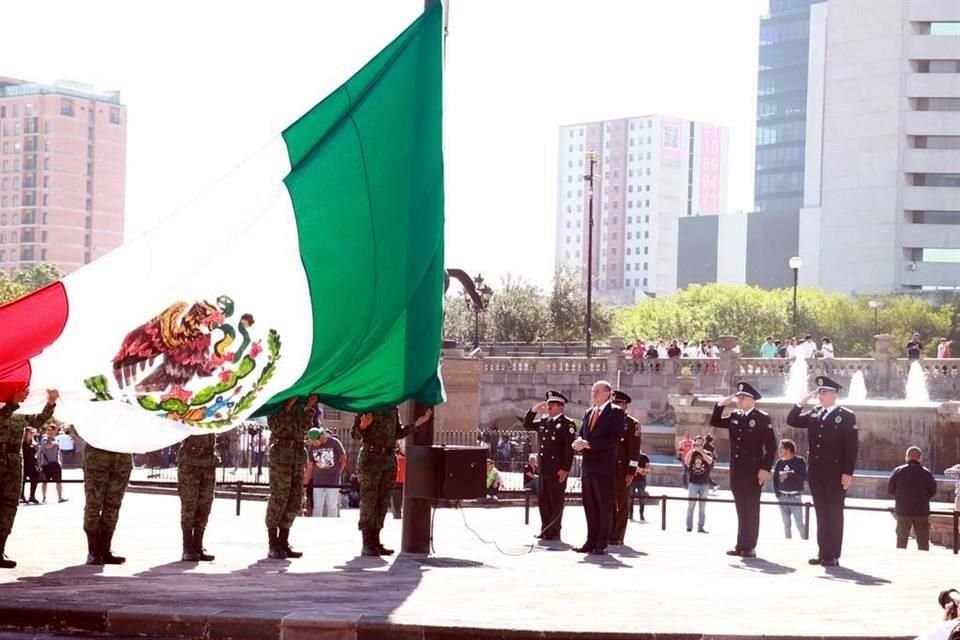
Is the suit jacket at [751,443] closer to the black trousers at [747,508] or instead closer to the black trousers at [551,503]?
the black trousers at [747,508]

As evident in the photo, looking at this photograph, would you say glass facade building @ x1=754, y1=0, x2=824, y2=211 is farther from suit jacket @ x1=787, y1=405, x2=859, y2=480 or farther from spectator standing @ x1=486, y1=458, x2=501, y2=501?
suit jacket @ x1=787, y1=405, x2=859, y2=480

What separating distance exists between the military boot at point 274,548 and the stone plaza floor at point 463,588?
243 millimetres

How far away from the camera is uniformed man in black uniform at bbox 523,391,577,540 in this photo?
1803cm

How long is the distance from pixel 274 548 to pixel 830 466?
567 centimetres

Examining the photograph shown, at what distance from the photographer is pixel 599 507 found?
16609mm

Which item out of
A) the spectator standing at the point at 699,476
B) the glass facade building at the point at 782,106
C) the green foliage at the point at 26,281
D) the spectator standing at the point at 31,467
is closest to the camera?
the spectator standing at the point at 699,476

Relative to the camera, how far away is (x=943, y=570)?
16.1 metres

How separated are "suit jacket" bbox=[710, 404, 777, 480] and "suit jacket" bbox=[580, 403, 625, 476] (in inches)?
52.8

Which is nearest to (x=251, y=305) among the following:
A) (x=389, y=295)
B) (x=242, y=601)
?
(x=389, y=295)

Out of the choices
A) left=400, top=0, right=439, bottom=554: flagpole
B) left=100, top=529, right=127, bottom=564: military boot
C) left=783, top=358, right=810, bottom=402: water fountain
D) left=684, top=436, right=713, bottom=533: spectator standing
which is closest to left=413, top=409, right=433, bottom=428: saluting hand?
left=400, top=0, right=439, bottom=554: flagpole

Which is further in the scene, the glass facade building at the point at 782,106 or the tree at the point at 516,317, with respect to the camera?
the glass facade building at the point at 782,106

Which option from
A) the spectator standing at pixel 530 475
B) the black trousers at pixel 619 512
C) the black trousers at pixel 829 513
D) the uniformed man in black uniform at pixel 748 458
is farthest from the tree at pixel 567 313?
the black trousers at pixel 829 513

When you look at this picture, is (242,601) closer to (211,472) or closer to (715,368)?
(211,472)

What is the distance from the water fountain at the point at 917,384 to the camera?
164ft
